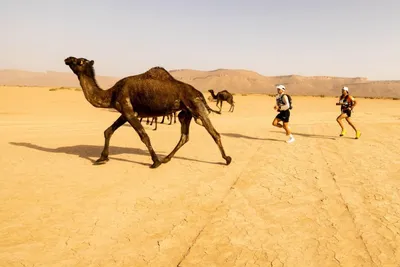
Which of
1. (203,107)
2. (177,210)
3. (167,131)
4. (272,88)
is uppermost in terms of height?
(203,107)

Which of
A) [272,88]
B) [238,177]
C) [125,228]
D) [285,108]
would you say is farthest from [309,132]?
[272,88]

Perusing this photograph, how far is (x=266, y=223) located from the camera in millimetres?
4102

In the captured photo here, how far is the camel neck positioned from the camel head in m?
0.10

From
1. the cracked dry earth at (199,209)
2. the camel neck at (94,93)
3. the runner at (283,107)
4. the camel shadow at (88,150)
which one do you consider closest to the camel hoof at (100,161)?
the cracked dry earth at (199,209)

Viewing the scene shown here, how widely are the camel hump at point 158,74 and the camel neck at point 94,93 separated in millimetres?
928

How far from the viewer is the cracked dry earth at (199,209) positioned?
3352 mm

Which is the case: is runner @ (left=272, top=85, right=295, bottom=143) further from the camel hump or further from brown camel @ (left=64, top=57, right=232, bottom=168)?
the camel hump

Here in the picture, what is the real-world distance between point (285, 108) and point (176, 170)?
517 centimetres

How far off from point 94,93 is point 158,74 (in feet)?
4.68

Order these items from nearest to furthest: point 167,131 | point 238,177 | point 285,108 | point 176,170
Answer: point 238,177
point 176,170
point 285,108
point 167,131

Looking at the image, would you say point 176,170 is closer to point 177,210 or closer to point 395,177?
point 177,210

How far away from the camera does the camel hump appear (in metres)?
→ 6.84

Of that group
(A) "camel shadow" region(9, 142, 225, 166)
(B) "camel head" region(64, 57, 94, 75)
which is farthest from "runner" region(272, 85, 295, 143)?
(B) "camel head" region(64, 57, 94, 75)

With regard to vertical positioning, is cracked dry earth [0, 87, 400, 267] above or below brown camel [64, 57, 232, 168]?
below
